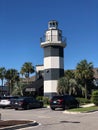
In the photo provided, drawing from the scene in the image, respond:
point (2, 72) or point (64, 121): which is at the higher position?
point (2, 72)

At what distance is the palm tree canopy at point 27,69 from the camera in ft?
267

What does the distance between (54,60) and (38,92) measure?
32.4 ft

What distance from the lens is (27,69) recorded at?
81.2 m

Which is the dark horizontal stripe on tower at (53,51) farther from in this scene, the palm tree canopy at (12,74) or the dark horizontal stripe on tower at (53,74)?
the palm tree canopy at (12,74)

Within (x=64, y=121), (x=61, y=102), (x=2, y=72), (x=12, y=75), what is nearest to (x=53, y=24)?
(x=61, y=102)

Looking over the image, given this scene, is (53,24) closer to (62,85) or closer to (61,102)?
(62,85)

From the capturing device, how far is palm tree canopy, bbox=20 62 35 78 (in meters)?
81.4

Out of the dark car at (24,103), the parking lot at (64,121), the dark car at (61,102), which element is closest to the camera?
the parking lot at (64,121)

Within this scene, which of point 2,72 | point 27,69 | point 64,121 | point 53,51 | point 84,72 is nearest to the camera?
point 64,121

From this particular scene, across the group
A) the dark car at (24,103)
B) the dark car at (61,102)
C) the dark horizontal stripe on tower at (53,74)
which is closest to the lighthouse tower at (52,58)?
the dark horizontal stripe on tower at (53,74)

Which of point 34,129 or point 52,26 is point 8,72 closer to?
point 52,26

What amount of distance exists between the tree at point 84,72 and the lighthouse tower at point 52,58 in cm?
849

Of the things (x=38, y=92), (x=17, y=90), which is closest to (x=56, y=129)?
(x=38, y=92)

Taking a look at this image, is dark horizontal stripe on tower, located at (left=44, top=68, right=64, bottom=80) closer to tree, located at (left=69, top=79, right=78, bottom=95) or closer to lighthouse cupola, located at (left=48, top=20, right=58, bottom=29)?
tree, located at (left=69, top=79, right=78, bottom=95)
